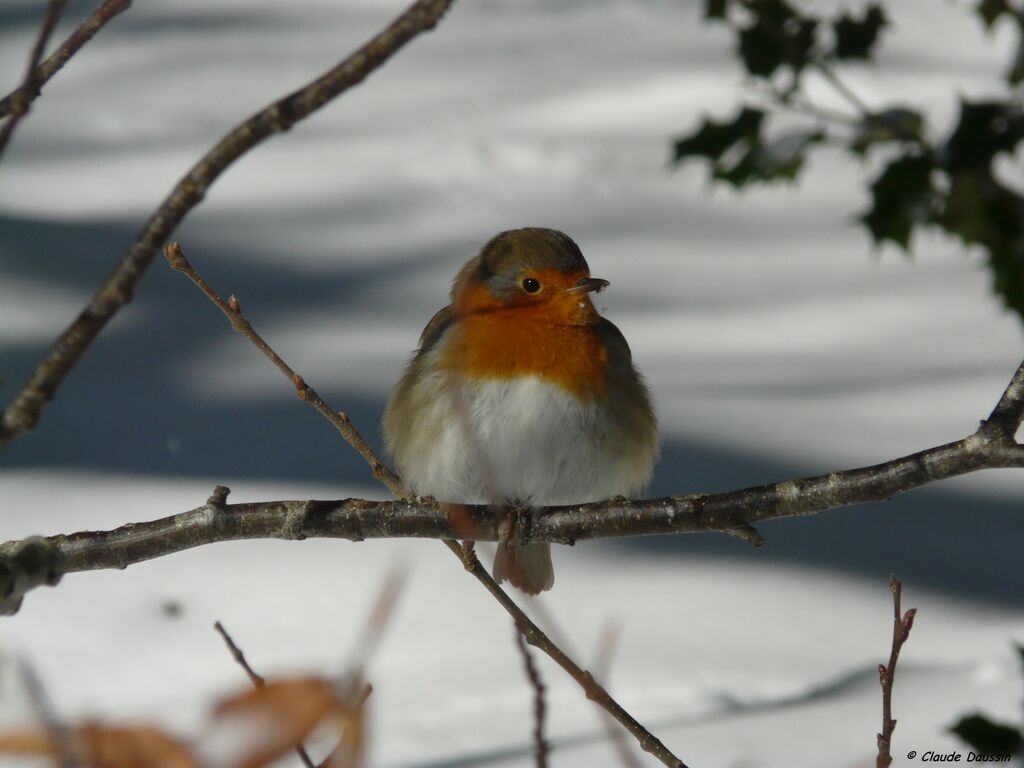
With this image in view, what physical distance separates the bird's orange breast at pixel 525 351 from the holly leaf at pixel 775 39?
0.87 meters

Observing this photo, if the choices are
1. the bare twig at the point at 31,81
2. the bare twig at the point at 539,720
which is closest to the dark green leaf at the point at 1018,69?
the bare twig at the point at 539,720

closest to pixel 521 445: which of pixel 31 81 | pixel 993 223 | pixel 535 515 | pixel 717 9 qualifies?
pixel 535 515

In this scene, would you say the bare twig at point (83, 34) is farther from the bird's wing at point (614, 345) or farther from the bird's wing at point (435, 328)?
the bird's wing at point (614, 345)

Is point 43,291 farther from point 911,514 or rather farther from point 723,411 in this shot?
point 911,514

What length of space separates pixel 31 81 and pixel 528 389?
1665 millimetres

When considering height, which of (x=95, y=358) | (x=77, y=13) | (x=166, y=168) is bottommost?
(x=95, y=358)

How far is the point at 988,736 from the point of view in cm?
182

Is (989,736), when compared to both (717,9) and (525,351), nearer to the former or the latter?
(525,351)

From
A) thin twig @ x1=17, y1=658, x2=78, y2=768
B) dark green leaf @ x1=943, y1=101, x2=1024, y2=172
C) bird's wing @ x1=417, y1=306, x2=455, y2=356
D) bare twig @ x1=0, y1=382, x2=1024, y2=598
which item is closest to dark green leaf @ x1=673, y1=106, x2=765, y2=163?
dark green leaf @ x1=943, y1=101, x2=1024, y2=172

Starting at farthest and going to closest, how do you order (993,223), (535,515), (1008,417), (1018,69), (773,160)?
(773,160) < (1018,69) < (993,223) < (535,515) < (1008,417)

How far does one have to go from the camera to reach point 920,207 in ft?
8.70

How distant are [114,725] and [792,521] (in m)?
4.06

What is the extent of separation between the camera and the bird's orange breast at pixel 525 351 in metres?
2.43

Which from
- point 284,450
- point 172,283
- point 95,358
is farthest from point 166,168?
point 284,450
